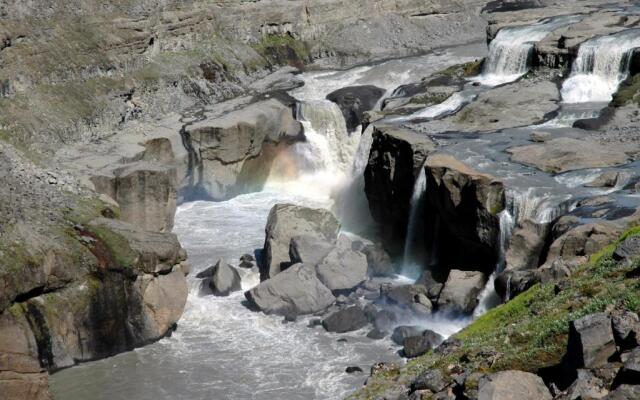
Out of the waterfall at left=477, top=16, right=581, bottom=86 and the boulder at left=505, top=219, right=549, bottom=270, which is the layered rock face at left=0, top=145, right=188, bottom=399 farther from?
the waterfall at left=477, top=16, right=581, bottom=86

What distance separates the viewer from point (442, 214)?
42719 mm

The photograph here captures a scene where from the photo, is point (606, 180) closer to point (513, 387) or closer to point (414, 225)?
point (414, 225)

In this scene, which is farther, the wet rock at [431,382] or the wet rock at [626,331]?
the wet rock at [431,382]

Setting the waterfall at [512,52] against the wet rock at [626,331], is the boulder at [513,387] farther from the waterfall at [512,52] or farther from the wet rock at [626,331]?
the waterfall at [512,52]

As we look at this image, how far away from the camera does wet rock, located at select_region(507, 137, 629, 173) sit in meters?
42.1

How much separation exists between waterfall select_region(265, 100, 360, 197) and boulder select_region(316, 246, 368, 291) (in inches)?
553

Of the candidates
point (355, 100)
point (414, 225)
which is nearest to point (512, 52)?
point (355, 100)

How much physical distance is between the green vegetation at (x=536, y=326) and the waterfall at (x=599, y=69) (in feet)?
89.9

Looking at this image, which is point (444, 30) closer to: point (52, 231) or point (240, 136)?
point (240, 136)

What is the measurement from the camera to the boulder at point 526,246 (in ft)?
120

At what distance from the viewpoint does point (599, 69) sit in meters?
54.2

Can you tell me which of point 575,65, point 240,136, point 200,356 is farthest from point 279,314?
point 575,65

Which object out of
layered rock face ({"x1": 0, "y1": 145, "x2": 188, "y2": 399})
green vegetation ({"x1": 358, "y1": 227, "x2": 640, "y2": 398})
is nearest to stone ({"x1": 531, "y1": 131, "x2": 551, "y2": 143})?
layered rock face ({"x1": 0, "y1": 145, "x2": 188, "y2": 399})

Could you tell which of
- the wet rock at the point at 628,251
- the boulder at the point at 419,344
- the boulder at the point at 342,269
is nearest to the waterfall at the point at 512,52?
the boulder at the point at 342,269
